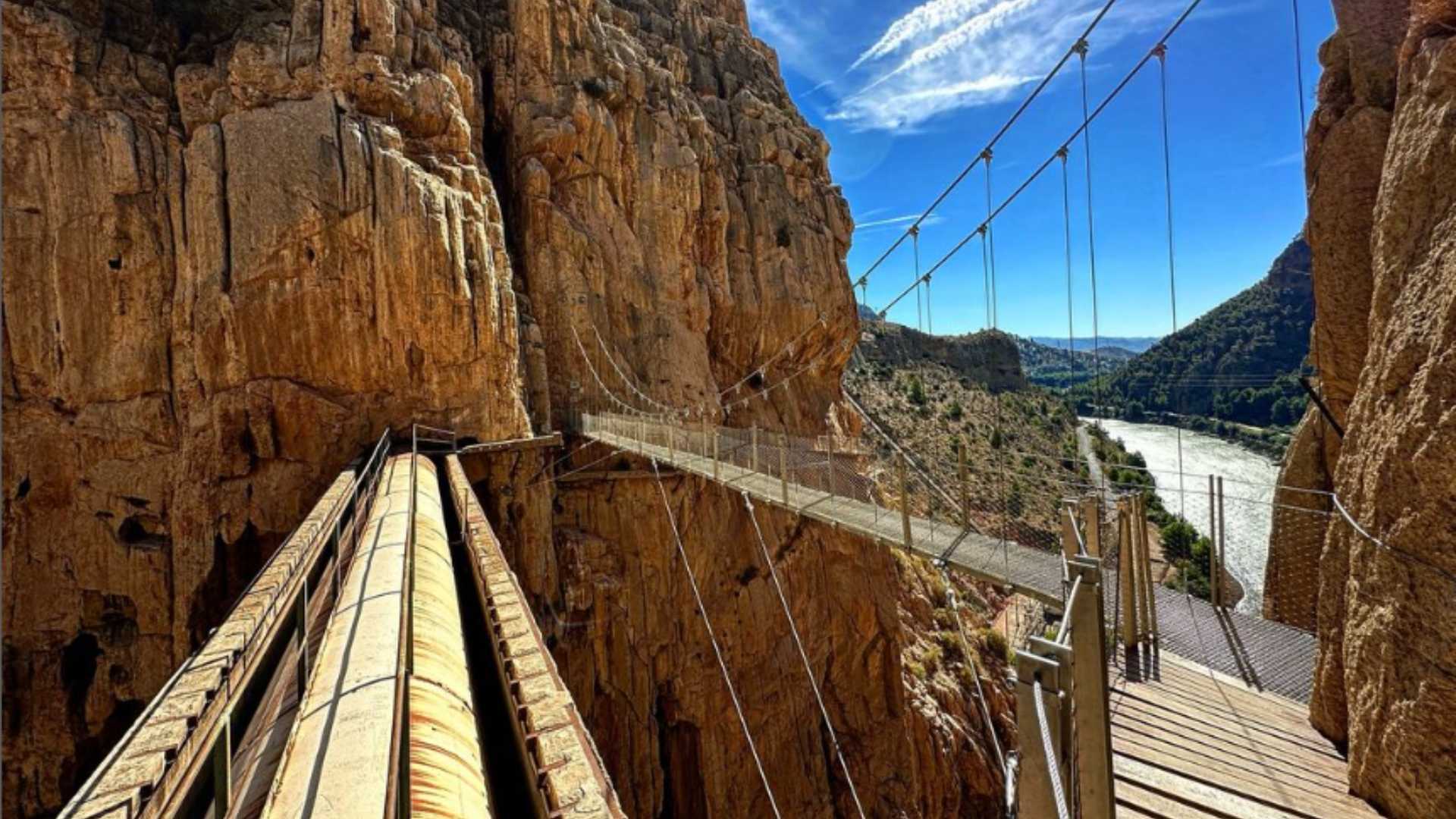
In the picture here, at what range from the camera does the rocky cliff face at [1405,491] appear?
242cm

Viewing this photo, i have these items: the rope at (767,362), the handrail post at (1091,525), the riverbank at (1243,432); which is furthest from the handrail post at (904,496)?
the riverbank at (1243,432)

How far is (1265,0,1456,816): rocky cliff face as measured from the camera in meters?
2.42

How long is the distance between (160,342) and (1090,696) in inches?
378

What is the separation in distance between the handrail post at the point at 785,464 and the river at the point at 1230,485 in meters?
14.9

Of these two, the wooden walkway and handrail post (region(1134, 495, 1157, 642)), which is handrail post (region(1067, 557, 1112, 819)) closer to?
the wooden walkway

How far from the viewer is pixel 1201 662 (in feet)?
12.5

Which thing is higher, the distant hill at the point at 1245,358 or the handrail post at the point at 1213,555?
the distant hill at the point at 1245,358

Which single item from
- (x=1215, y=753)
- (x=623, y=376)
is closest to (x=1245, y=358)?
(x=623, y=376)

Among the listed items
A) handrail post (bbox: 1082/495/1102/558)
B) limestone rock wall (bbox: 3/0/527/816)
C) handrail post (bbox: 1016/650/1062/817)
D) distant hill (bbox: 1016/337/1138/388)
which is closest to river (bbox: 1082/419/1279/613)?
handrail post (bbox: 1082/495/1102/558)

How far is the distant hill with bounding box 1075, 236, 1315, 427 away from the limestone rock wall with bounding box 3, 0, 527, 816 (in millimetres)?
52495

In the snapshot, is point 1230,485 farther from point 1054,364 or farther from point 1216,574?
point 1054,364

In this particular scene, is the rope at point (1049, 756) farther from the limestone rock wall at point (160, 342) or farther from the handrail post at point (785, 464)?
the limestone rock wall at point (160, 342)

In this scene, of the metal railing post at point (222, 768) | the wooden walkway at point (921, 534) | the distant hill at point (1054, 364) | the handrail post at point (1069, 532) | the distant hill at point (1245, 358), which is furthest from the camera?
the distant hill at point (1054, 364)

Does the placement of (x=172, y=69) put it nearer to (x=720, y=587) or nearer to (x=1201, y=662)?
(x=720, y=587)
